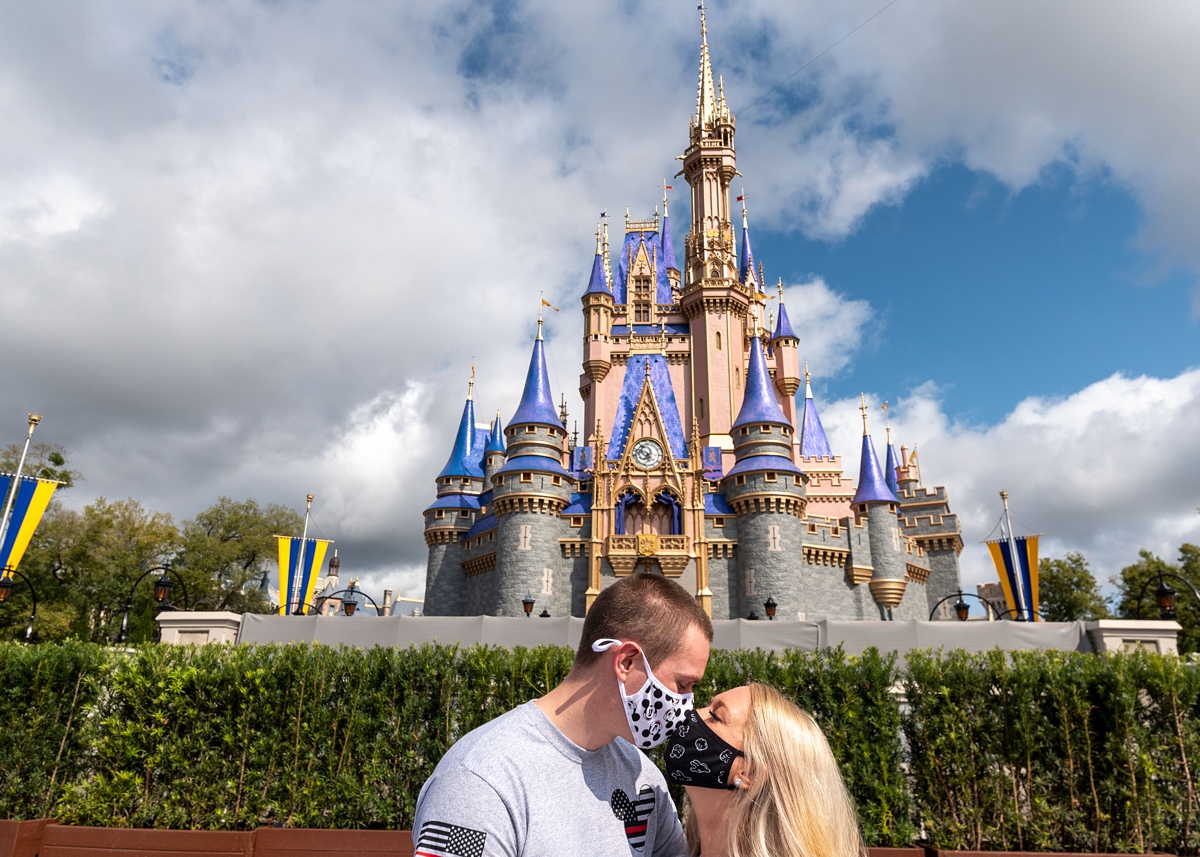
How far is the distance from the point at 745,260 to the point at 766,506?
22302mm

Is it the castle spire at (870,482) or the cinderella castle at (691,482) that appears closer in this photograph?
the cinderella castle at (691,482)

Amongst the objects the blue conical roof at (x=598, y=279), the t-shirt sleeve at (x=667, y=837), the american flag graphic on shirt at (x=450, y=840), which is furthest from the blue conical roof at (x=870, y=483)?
the american flag graphic on shirt at (x=450, y=840)

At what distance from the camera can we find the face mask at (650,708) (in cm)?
273

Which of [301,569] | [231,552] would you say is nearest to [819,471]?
[301,569]

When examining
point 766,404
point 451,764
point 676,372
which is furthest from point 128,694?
point 676,372

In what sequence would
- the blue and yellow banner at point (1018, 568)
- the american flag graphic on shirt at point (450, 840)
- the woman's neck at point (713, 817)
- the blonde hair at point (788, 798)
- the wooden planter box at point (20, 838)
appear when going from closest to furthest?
the american flag graphic on shirt at point (450, 840) < the blonde hair at point (788, 798) < the woman's neck at point (713, 817) < the wooden planter box at point (20, 838) < the blue and yellow banner at point (1018, 568)

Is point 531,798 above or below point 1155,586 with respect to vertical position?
below

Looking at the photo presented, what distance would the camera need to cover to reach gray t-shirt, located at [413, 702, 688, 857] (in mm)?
2289

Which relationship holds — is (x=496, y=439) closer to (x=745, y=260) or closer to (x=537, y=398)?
(x=537, y=398)

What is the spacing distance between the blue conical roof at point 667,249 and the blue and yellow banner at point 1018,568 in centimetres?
2847

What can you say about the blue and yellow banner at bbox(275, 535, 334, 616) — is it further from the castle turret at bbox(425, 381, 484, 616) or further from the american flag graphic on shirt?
the american flag graphic on shirt

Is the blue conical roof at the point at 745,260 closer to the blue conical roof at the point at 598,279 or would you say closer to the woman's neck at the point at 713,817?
the blue conical roof at the point at 598,279

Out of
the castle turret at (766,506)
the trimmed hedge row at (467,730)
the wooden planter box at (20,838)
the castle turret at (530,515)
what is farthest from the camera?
the castle turret at (530,515)

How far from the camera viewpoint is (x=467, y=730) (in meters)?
8.57
